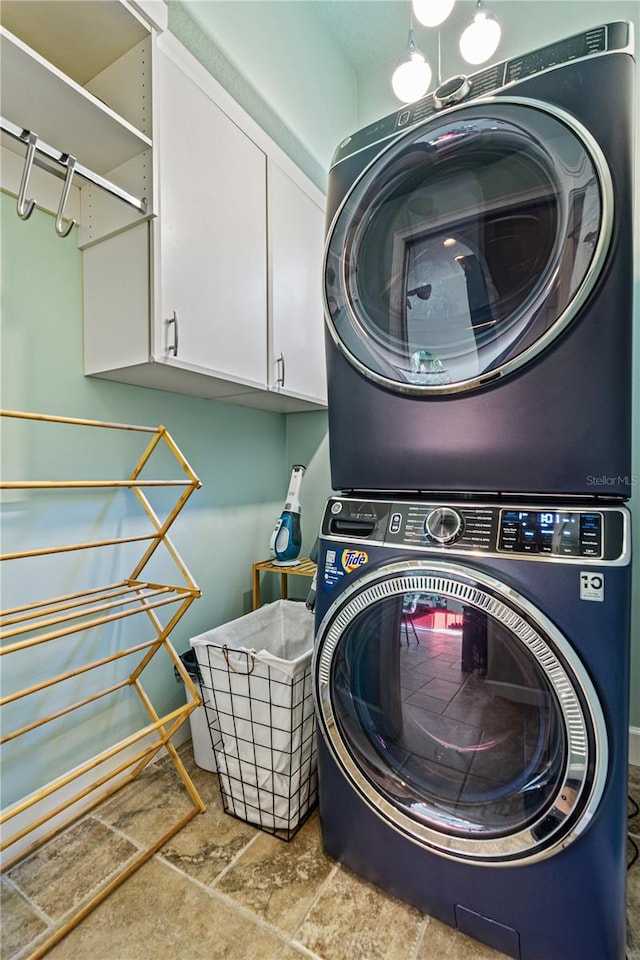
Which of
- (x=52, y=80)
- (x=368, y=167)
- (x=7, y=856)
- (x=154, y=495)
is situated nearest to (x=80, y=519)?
(x=154, y=495)

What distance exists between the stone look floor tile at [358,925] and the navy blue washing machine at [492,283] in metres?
A: 1.00

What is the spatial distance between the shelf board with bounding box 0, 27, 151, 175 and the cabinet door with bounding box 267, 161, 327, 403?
0.58 m

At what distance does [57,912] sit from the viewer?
41.2 inches

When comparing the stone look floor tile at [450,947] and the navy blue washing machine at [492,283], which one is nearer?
the navy blue washing machine at [492,283]

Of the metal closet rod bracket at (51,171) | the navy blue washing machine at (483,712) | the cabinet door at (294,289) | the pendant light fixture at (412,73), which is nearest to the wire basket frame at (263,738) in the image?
the navy blue washing machine at (483,712)

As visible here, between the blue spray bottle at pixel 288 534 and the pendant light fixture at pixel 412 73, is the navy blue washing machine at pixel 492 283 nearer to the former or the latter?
the blue spray bottle at pixel 288 534

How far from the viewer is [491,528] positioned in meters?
0.91

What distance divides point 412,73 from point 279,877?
2.82 meters

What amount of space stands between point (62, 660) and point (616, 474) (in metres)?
1.53

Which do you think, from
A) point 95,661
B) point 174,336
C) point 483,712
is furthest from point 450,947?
point 174,336

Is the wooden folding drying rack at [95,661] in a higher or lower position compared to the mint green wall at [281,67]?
lower

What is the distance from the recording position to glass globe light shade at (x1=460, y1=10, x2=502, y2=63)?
5.56 ft

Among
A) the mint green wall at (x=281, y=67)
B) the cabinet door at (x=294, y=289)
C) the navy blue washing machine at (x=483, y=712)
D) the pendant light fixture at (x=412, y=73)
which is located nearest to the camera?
the navy blue washing machine at (x=483, y=712)

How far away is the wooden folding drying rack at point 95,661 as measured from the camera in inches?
39.3
